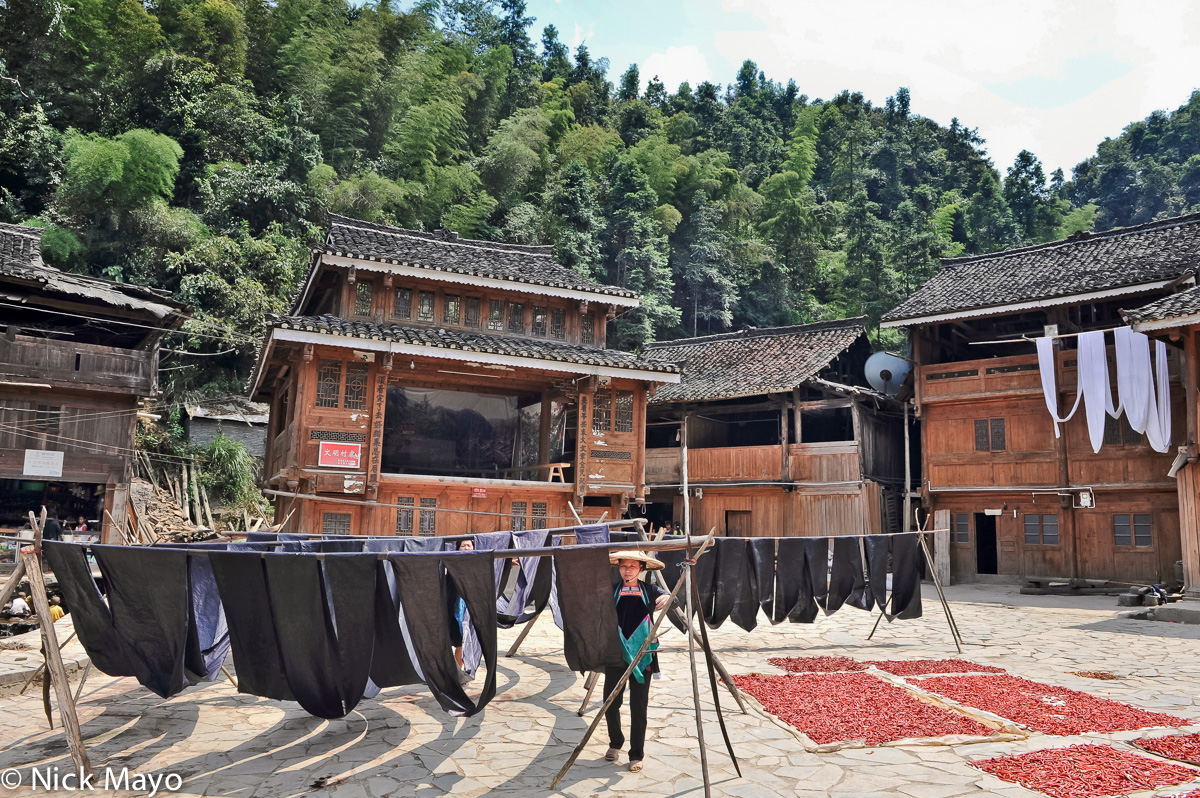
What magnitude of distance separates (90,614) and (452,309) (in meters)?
14.0

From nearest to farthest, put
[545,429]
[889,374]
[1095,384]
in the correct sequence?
[1095,384], [545,429], [889,374]

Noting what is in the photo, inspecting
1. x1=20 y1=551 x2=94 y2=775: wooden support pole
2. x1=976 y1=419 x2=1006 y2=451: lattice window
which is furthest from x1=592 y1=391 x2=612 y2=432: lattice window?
x1=20 y1=551 x2=94 y2=775: wooden support pole

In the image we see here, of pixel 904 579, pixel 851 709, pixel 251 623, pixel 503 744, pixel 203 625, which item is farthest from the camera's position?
pixel 904 579

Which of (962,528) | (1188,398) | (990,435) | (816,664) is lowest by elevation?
(816,664)

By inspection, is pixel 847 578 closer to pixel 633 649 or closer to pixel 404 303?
pixel 633 649

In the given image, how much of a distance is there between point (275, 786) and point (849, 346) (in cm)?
2416

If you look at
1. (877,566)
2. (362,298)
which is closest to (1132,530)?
(877,566)

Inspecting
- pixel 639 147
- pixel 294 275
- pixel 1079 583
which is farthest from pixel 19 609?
pixel 639 147

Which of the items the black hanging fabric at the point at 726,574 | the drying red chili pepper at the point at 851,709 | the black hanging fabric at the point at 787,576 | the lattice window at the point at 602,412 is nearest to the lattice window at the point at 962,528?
the lattice window at the point at 602,412

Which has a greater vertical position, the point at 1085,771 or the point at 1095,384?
the point at 1095,384

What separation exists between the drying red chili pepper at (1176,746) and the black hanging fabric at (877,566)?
5209mm

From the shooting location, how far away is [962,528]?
2245 cm

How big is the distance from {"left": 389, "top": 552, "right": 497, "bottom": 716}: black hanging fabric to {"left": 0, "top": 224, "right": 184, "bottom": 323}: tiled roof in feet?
58.5

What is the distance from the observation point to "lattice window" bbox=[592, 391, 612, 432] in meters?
19.6
